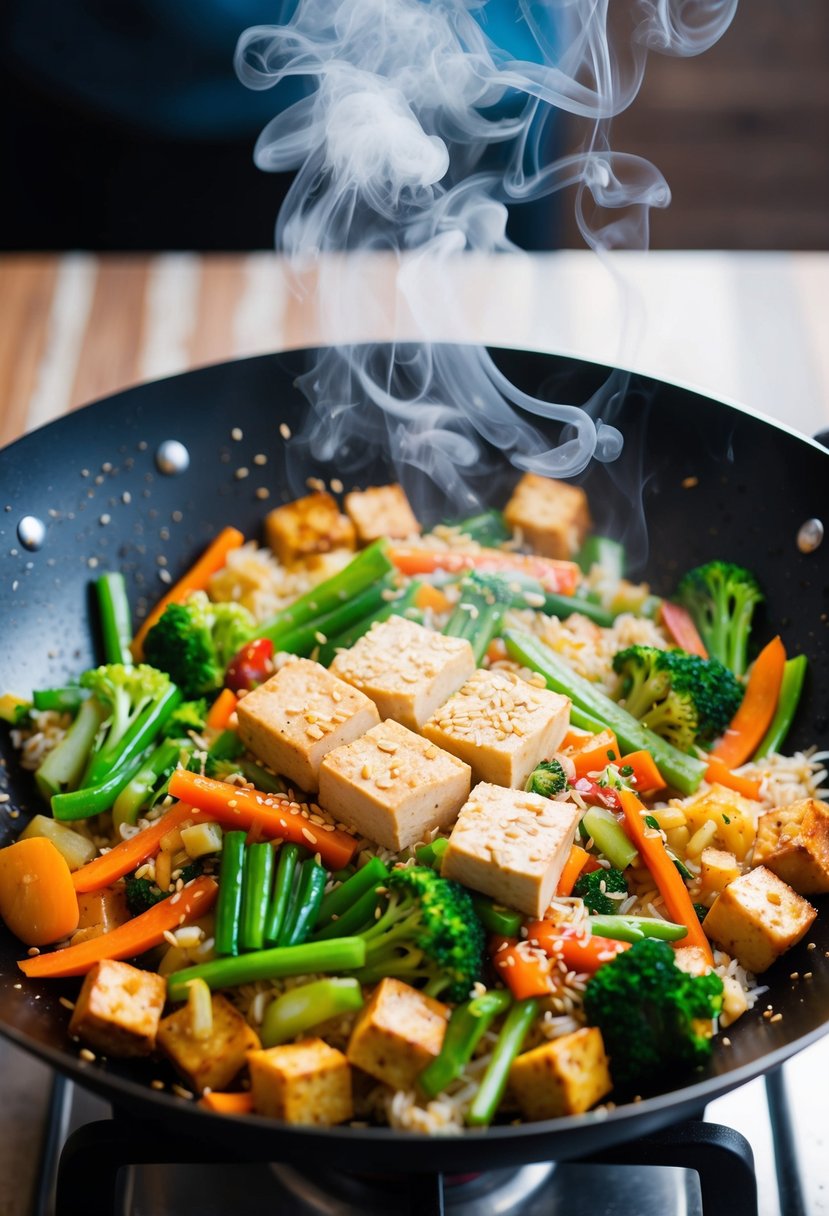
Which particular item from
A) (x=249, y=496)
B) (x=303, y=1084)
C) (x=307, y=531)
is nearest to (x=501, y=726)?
(x=303, y=1084)

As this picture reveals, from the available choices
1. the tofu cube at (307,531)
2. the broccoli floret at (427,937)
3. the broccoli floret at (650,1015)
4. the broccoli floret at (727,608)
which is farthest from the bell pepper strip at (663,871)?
the tofu cube at (307,531)

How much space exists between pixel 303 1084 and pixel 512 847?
63cm

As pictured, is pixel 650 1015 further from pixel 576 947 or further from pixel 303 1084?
pixel 303 1084

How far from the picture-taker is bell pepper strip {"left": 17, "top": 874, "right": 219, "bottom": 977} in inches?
95.7

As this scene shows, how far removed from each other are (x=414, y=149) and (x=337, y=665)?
166 centimetres

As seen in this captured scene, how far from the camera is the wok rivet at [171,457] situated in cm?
341

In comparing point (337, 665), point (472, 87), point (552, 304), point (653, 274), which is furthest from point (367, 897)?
point (653, 274)

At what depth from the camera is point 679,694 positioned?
2945 millimetres

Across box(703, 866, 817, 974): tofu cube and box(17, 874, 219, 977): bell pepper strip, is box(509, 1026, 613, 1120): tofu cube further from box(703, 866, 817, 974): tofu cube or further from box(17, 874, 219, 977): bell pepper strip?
box(17, 874, 219, 977): bell pepper strip

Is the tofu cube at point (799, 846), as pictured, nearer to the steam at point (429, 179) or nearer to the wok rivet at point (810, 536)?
the wok rivet at point (810, 536)

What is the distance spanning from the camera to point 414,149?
3.40 metres

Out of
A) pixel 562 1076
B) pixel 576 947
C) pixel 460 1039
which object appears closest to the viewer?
pixel 562 1076

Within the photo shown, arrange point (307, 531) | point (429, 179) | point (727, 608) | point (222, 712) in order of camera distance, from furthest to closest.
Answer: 1. point (307, 531)
2. point (429, 179)
3. point (727, 608)
4. point (222, 712)

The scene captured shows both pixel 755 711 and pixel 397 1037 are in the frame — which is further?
pixel 755 711
